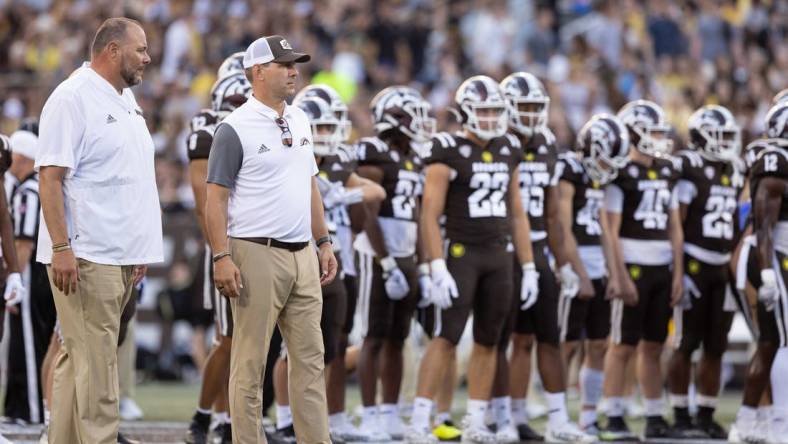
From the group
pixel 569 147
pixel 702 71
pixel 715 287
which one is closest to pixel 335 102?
pixel 715 287

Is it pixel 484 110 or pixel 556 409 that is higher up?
pixel 484 110

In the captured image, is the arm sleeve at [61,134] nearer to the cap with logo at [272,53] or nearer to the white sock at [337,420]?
the cap with logo at [272,53]

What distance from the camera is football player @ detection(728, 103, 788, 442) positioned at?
9844mm

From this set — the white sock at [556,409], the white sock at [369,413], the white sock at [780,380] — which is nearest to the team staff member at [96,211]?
the white sock at [369,413]

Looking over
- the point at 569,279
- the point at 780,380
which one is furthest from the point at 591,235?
the point at 780,380

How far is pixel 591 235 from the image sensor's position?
1101 centimetres

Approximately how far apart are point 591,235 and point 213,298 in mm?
2988

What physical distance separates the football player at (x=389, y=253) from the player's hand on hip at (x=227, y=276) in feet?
8.86

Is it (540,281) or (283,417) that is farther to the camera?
(540,281)

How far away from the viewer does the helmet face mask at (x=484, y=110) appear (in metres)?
9.87

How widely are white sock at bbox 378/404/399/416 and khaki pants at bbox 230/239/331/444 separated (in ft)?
8.31

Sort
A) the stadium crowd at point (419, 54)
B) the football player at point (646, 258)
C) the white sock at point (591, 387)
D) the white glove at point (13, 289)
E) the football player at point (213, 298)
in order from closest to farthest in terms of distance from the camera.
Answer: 1. the white glove at point (13, 289)
2. the football player at point (213, 298)
3. the white sock at point (591, 387)
4. the football player at point (646, 258)
5. the stadium crowd at point (419, 54)

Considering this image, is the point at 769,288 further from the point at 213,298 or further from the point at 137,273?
the point at 137,273

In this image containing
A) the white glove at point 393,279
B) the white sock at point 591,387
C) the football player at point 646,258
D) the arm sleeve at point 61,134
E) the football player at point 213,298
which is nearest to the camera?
the arm sleeve at point 61,134
